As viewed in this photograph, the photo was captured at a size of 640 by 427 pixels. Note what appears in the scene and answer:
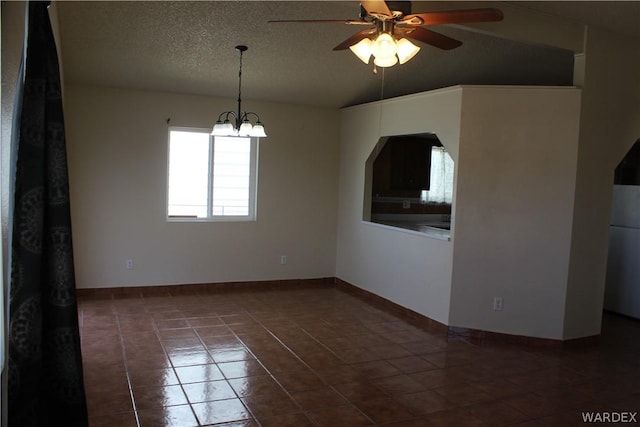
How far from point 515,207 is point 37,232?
3.89m

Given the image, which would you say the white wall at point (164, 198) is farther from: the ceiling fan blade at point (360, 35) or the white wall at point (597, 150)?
the ceiling fan blade at point (360, 35)

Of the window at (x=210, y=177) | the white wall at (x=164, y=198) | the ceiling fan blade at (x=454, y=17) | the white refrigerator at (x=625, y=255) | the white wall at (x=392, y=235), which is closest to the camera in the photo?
the ceiling fan blade at (x=454, y=17)

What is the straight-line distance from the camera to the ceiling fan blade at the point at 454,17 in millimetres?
2513

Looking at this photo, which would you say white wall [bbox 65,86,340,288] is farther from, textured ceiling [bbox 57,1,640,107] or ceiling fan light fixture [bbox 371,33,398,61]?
ceiling fan light fixture [bbox 371,33,398,61]

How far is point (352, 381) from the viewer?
3.73m

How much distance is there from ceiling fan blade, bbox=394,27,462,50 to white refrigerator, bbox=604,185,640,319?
3.87m

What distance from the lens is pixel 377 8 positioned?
245 cm

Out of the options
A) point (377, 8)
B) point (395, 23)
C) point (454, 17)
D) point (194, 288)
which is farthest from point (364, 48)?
point (194, 288)

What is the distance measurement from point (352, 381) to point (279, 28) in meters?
2.95

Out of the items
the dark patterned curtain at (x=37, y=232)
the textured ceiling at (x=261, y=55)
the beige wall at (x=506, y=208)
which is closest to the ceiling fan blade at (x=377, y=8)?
the textured ceiling at (x=261, y=55)

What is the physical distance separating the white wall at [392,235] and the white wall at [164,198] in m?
0.28

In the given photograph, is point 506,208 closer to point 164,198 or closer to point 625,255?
point 625,255

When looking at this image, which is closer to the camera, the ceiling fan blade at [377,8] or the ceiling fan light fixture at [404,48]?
the ceiling fan blade at [377,8]

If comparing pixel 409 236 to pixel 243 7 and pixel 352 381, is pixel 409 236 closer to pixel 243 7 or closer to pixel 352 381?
pixel 352 381
